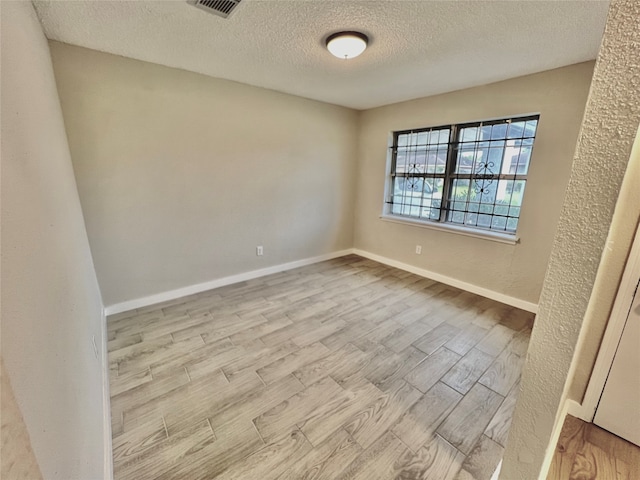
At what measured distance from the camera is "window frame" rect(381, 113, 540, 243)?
287 cm

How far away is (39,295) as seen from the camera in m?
0.74

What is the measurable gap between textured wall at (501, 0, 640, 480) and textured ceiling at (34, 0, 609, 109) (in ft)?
4.18

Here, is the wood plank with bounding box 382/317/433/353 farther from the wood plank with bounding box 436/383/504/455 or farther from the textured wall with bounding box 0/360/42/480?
the textured wall with bounding box 0/360/42/480

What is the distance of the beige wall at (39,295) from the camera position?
1.82 feet

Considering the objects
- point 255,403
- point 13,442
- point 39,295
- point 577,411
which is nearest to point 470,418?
point 577,411

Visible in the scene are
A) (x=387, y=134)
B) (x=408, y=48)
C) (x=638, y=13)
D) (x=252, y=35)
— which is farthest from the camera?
(x=387, y=134)

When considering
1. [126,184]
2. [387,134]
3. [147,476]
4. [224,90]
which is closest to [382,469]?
[147,476]

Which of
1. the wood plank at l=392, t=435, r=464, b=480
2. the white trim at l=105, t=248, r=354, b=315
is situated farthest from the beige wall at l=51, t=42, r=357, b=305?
the wood plank at l=392, t=435, r=464, b=480

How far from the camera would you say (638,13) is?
25.8 inches

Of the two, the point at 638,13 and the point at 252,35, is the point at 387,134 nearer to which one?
the point at 252,35

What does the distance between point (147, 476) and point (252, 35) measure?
2.68 metres

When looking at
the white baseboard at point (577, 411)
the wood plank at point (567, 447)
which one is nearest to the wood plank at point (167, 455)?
the wood plank at point (567, 447)

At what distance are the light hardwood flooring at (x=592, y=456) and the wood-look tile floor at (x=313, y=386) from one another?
0.25 meters

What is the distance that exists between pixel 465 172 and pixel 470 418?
263 cm
